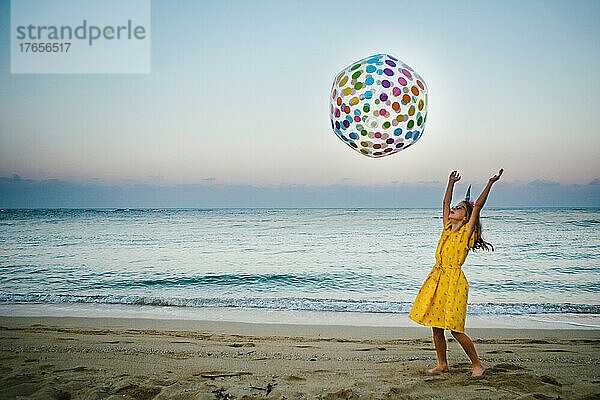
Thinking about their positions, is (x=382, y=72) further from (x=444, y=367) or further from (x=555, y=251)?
(x=555, y=251)

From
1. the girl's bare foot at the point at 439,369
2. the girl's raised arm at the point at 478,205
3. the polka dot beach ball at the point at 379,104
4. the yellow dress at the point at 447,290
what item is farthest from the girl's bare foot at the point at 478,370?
the polka dot beach ball at the point at 379,104

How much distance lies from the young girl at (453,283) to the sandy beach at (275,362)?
0.45 m

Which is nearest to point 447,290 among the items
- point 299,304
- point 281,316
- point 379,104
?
point 379,104

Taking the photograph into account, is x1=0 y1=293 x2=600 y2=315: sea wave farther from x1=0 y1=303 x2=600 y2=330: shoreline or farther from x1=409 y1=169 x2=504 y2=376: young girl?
x1=409 y1=169 x2=504 y2=376: young girl

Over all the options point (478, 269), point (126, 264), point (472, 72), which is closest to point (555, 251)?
point (478, 269)

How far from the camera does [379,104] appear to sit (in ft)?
12.7

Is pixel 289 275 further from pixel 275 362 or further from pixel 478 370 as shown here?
pixel 478 370

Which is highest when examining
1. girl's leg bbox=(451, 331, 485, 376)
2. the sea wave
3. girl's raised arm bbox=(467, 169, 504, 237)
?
girl's raised arm bbox=(467, 169, 504, 237)

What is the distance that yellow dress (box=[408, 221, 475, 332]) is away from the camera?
3.79 meters

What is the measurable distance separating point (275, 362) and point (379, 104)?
8.32 feet

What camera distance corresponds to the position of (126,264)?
507 inches

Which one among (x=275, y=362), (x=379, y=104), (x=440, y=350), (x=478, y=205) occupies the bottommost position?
(x=275, y=362)

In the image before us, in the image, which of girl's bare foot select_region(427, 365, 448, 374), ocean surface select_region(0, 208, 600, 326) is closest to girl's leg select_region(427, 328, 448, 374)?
girl's bare foot select_region(427, 365, 448, 374)

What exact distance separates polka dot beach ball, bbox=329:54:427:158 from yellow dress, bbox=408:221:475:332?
95 centimetres
